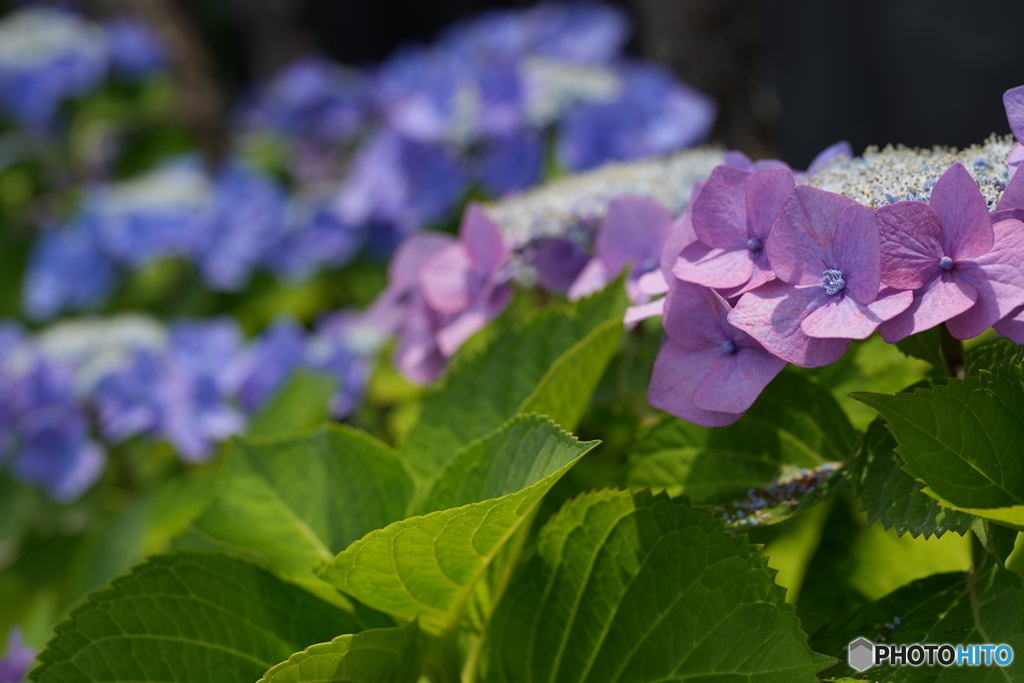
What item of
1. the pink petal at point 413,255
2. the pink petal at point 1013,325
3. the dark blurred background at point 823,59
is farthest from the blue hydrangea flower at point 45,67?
the pink petal at point 1013,325

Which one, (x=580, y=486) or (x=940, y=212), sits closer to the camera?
(x=940, y=212)

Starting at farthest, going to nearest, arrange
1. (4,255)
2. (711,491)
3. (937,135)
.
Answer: (937,135)
(4,255)
(711,491)

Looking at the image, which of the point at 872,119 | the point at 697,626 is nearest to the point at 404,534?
the point at 697,626

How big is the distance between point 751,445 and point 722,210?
17 cm

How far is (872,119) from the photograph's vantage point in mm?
2729

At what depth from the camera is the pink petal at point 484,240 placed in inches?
29.3

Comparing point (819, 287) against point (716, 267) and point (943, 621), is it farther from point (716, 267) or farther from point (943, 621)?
point (943, 621)

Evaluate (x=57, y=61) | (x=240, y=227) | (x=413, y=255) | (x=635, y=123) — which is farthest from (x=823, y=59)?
(x=413, y=255)

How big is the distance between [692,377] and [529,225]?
0.27 metres

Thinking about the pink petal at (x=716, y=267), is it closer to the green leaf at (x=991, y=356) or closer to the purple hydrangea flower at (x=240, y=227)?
the green leaf at (x=991, y=356)

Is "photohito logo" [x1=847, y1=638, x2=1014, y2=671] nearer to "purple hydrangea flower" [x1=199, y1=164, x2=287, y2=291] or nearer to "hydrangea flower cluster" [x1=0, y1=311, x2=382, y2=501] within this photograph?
"hydrangea flower cluster" [x1=0, y1=311, x2=382, y2=501]

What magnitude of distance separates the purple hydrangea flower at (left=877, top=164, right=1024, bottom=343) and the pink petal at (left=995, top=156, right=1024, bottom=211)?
0.07ft

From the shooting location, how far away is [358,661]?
528 mm

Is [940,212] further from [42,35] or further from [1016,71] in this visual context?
[42,35]
